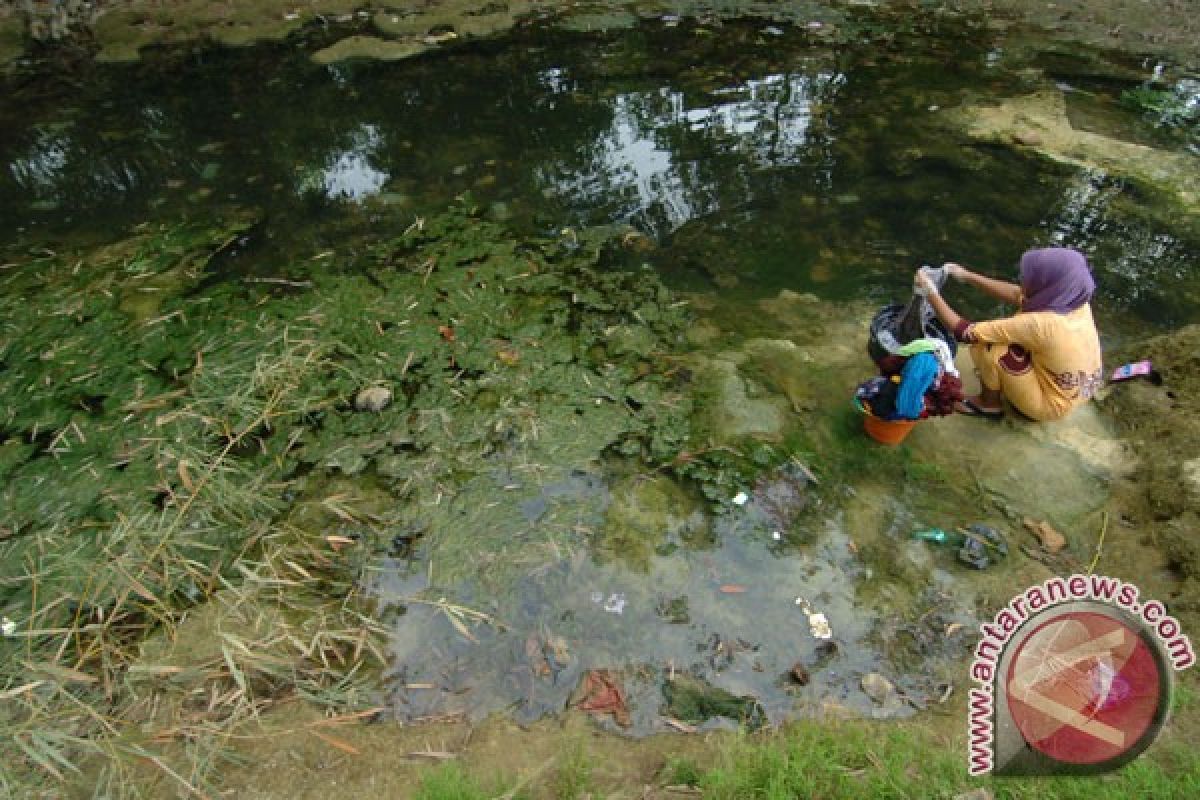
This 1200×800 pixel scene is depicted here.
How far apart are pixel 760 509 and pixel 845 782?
1078 millimetres

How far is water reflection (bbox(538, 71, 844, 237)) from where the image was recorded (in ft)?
15.7

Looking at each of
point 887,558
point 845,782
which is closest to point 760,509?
point 887,558

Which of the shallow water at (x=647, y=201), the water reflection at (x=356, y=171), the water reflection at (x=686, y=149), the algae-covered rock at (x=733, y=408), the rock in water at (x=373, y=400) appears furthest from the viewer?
the water reflection at (x=356, y=171)

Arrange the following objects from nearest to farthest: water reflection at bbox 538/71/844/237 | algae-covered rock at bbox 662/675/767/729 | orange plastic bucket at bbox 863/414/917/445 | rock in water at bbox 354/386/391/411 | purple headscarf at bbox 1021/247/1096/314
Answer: algae-covered rock at bbox 662/675/767/729
purple headscarf at bbox 1021/247/1096/314
orange plastic bucket at bbox 863/414/917/445
rock in water at bbox 354/386/391/411
water reflection at bbox 538/71/844/237

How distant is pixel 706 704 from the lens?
7.93 feet

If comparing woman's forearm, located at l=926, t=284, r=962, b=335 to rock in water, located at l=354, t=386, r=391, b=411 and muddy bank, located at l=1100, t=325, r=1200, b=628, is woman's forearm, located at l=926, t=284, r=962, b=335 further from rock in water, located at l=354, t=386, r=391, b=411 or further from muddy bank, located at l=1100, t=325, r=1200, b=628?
rock in water, located at l=354, t=386, r=391, b=411

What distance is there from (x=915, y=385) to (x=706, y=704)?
1.42 meters

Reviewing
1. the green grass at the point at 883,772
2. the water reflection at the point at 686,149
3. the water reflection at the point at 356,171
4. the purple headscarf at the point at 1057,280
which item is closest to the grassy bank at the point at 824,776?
the green grass at the point at 883,772

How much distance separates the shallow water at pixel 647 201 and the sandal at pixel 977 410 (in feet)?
1.27

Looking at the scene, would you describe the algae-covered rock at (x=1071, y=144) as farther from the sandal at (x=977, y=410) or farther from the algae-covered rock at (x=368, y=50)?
the algae-covered rock at (x=368, y=50)

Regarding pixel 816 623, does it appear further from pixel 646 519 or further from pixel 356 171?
pixel 356 171

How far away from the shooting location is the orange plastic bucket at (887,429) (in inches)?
119

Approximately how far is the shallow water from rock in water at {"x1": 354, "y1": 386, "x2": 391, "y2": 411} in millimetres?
687

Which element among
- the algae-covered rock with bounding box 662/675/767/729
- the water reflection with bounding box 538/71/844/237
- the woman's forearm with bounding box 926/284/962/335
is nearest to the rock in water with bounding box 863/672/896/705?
the algae-covered rock with bounding box 662/675/767/729
